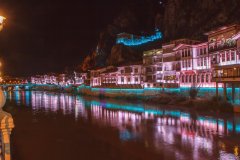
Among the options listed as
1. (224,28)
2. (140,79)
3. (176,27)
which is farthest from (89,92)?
(224,28)

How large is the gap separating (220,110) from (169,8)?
59984 millimetres

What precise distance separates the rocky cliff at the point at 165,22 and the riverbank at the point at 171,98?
14307 millimetres

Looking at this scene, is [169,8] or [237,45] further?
[169,8]

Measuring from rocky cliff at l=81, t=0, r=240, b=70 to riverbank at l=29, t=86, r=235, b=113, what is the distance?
1431 centimetres

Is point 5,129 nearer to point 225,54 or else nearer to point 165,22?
point 225,54

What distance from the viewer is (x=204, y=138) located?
2252 centimetres

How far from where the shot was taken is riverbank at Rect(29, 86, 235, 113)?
1532 inches

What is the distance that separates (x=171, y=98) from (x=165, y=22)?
49780 mm

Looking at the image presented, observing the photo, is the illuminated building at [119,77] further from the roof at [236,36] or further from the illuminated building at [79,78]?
the roof at [236,36]

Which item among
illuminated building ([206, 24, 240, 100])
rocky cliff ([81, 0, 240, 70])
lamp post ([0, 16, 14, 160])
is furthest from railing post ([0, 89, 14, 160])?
rocky cliff ([81, 0, 240, 70])

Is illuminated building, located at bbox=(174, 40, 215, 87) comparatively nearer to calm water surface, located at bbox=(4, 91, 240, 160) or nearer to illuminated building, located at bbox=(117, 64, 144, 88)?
calm water surface, located at bbox=(4, 91, 240, 160)

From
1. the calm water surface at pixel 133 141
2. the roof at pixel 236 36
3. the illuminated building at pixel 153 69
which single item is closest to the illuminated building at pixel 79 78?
the illuminated building at pixel 153 69

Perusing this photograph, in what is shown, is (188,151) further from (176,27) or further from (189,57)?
(176,27)

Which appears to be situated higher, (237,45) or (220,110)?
(237,45)
